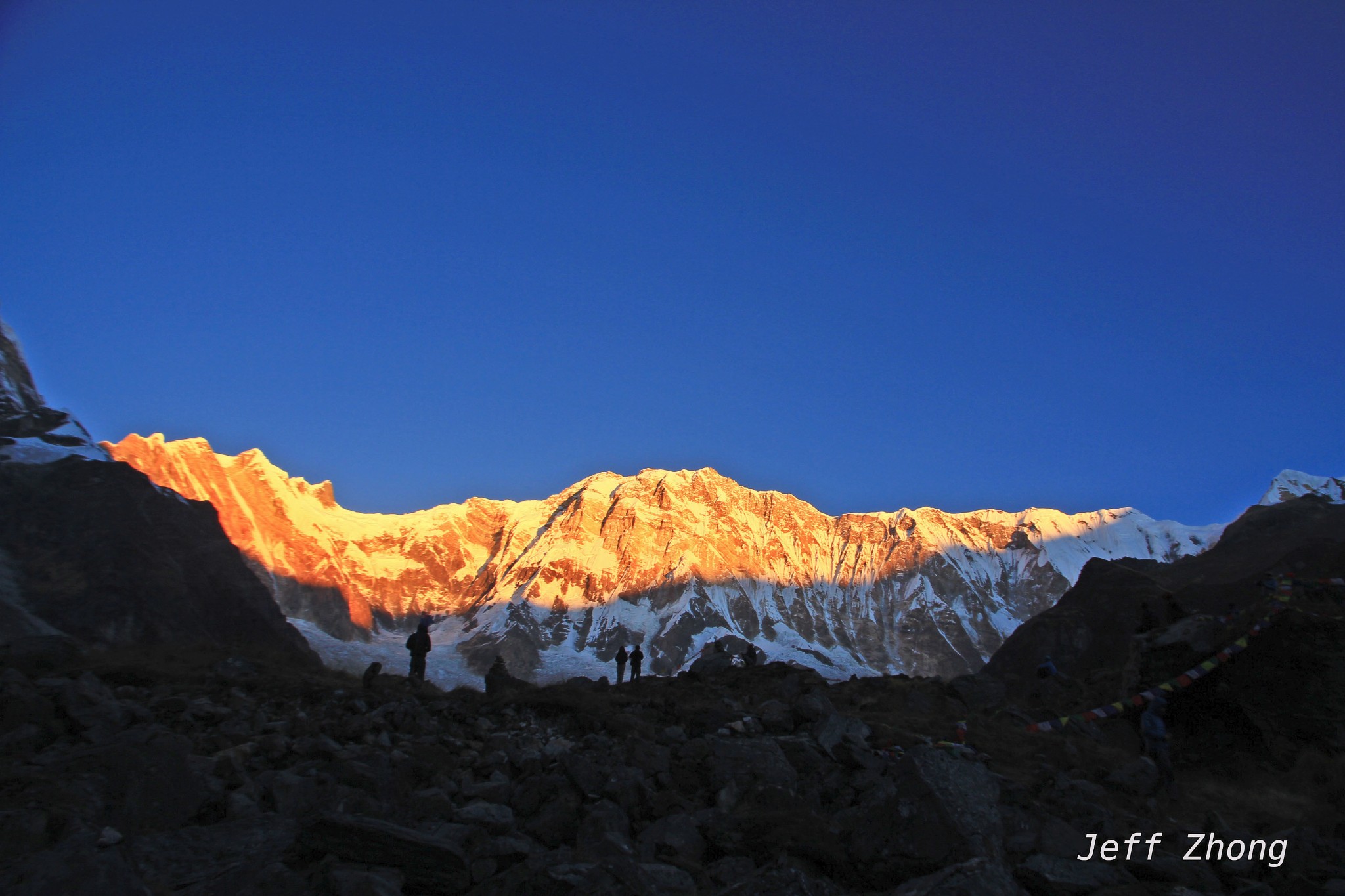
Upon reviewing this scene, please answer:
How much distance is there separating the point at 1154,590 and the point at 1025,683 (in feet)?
69.7

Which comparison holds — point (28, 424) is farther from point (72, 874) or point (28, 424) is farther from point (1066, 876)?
point (1066, 876)

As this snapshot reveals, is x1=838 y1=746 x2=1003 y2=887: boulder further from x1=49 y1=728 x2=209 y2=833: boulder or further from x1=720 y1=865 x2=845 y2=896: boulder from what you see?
x1=49 y1=728 x2=209 y2=833: boulder

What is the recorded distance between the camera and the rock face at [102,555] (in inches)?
2403

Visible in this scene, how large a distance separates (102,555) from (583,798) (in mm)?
74233

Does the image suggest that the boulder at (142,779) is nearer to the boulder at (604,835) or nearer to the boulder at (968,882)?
the boulder at (604,835)

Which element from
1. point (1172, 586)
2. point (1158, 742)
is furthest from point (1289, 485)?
point (1158, 742)

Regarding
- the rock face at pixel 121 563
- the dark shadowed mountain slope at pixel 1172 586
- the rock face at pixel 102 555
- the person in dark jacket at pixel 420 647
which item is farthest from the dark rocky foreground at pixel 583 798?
the rock face at pixel 121 563

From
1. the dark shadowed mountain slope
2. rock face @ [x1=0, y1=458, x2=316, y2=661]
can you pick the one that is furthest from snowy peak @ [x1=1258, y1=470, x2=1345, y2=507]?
rock face @ [x1=0, y1=458, x2=316, y2=661]

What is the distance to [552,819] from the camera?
30.8 ft

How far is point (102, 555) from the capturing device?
223ft

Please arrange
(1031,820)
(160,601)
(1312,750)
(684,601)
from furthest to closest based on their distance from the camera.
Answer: (684,601) < (160,601) < (1312,750) < (1031,820)

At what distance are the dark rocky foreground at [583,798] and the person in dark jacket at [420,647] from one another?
6.46 metres

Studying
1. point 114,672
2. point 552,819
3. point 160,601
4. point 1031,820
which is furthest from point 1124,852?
point 160,601

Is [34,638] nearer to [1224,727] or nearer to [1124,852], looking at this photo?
[1124,852]
